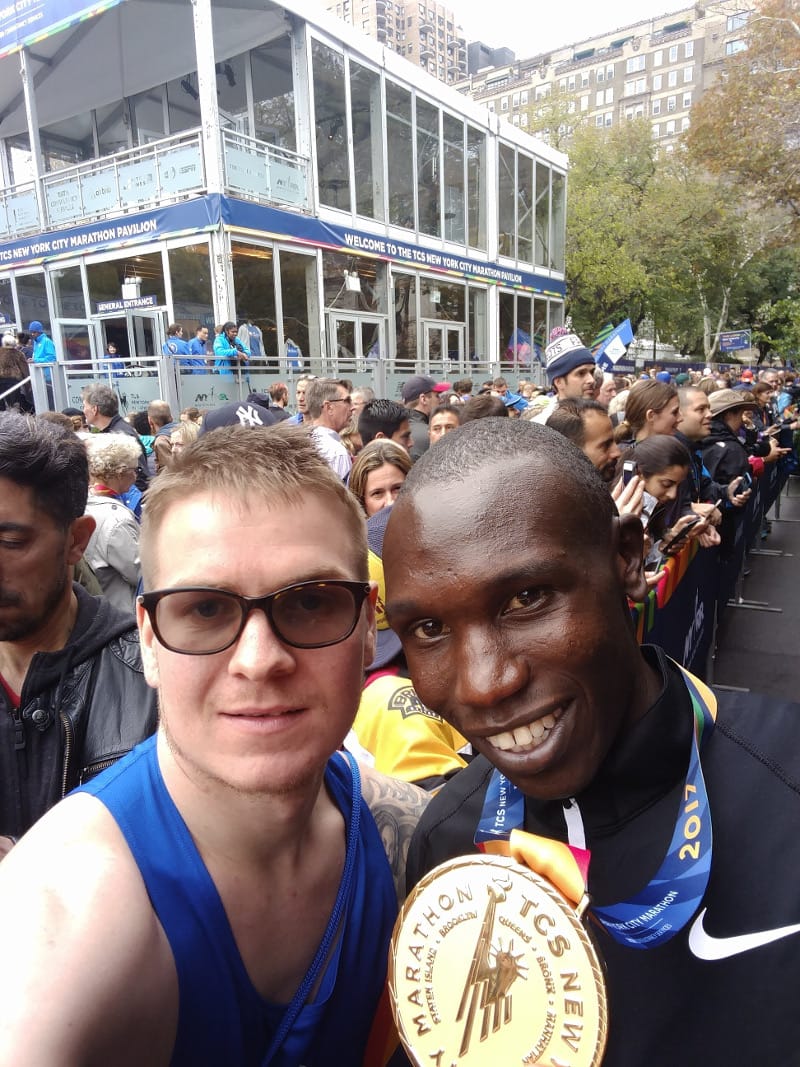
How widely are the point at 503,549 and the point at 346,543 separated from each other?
1.21 ft

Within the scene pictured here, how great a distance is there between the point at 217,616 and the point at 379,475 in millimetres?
2635

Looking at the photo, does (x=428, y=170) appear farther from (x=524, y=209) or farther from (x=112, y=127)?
(x=112, y=127)

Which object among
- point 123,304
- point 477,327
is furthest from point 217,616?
point 477,327

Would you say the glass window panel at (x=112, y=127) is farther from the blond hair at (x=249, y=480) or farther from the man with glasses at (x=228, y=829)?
the man with glasses at (x=228, y=829)

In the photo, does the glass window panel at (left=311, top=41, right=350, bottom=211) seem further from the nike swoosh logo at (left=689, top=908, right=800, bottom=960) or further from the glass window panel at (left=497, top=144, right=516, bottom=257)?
the nike swoosh logo at (left=689, top=908, right=800, bottom=960)

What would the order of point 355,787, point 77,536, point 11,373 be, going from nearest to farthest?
point 355,787 < point 77,536 < point 11,373

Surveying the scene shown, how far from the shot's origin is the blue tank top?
1169mm

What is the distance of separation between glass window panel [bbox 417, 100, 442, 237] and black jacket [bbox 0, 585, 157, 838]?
66.5 ft

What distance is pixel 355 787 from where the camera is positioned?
62.6 inches

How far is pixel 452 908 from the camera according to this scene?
114 cm

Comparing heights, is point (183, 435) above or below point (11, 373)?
below

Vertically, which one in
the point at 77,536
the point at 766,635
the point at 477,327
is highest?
the point at 477,327

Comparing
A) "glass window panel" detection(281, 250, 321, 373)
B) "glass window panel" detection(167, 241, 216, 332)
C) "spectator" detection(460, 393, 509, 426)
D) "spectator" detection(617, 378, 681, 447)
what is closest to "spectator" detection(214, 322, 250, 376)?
"glass window panel" detection(167, 241, 216, 332)

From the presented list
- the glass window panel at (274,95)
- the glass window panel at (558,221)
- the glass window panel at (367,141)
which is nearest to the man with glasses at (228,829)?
the glass window panel at (274,95)
